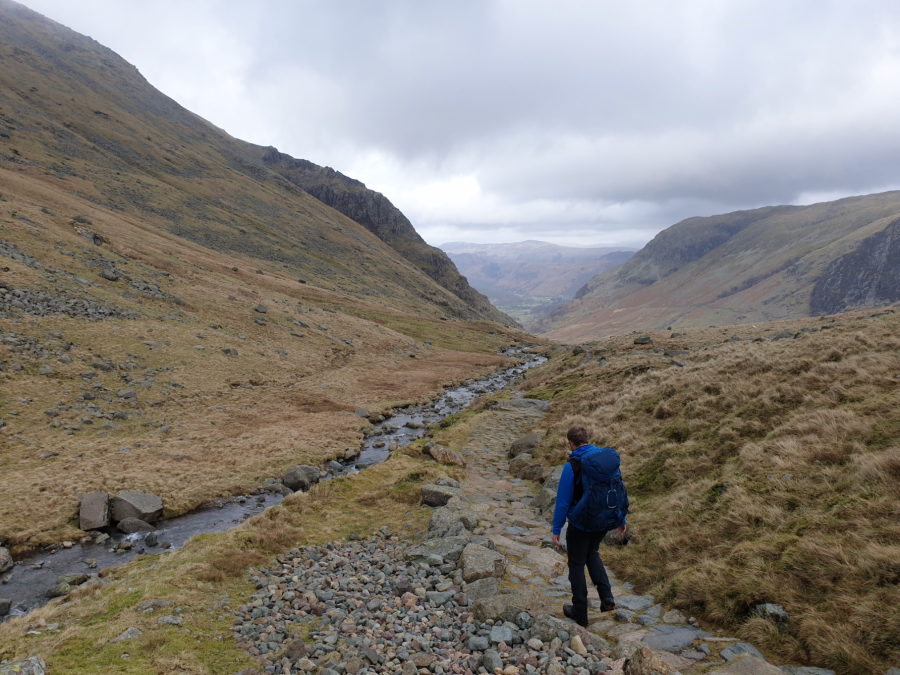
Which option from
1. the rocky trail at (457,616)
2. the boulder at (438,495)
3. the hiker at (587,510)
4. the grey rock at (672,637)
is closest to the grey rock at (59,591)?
the rocky trail at (457,616)

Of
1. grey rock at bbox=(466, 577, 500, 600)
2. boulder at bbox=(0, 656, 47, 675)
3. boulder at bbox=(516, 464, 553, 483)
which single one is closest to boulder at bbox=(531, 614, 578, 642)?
grey rock at bbox=(466, 577, 500, 600)

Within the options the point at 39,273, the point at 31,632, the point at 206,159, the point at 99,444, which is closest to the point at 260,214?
the point at 206,159

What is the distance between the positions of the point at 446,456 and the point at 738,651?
1564cm

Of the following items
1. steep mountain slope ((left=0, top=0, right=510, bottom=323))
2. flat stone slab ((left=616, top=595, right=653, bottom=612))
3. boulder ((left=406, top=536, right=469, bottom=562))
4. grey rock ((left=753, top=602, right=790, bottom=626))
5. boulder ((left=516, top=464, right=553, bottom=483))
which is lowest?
boulder ((left=516, top=464, right=553, bottom=483))

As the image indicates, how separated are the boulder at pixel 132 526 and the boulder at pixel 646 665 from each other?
19.3 m

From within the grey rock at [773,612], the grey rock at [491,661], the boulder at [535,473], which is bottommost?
the boulder at [535,473]

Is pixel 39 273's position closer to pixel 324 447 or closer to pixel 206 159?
pixel 324 447

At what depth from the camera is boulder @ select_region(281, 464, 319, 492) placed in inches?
889

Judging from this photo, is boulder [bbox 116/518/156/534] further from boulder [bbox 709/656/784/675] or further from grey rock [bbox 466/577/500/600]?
boulder [bbox 709/656/784/675]

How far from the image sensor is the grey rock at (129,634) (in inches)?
327

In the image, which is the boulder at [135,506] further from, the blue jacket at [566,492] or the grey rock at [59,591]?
the blue jacket at [566,492]

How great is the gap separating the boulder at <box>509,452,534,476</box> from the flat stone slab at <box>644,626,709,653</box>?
1220 cm

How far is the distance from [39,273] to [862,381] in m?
55.5

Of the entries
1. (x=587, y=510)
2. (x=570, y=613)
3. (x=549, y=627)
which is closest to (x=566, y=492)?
(x=587, y=510)
